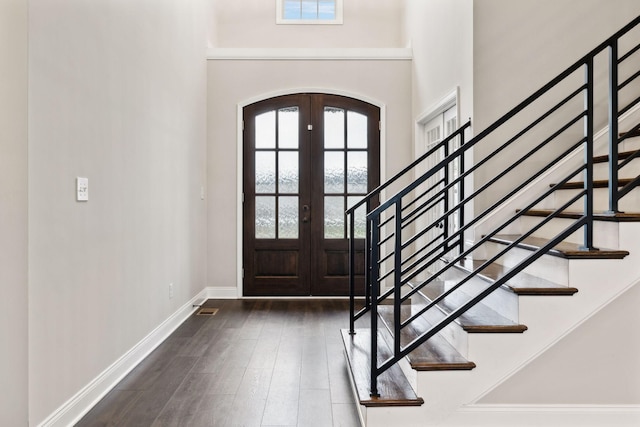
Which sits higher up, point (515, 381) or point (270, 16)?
point (270, 16)

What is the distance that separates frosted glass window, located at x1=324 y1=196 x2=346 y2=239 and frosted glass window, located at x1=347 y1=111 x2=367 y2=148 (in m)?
0.61

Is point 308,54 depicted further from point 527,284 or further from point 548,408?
point 548,408

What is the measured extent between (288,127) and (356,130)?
732 millimetres

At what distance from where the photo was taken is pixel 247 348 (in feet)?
11.1

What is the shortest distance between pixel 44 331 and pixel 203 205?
3.04m

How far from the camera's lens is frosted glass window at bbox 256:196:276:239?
5.20 meters

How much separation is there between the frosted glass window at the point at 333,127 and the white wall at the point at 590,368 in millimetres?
3457

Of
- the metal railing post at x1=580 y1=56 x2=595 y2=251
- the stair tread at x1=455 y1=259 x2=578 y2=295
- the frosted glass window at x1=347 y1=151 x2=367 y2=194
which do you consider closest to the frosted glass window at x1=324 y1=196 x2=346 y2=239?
the frosted glass window at x1=347 y1=151 x2=367 y2=194

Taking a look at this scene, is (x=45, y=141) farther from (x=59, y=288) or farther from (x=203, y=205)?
(x=203, y=205)

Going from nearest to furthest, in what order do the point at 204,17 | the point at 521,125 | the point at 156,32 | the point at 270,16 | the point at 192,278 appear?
the point at 521,125 → the point at 156,32 → the point at 192,278 → the point at 204,17 → the point at 270,16

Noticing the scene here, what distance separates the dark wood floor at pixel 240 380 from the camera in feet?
7.57

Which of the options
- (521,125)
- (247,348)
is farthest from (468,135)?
(247,348)

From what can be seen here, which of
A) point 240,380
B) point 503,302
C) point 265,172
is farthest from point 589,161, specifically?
point 265,172

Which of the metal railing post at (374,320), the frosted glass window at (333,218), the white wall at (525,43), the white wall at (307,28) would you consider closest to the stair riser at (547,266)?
the white wall at (525,43)
